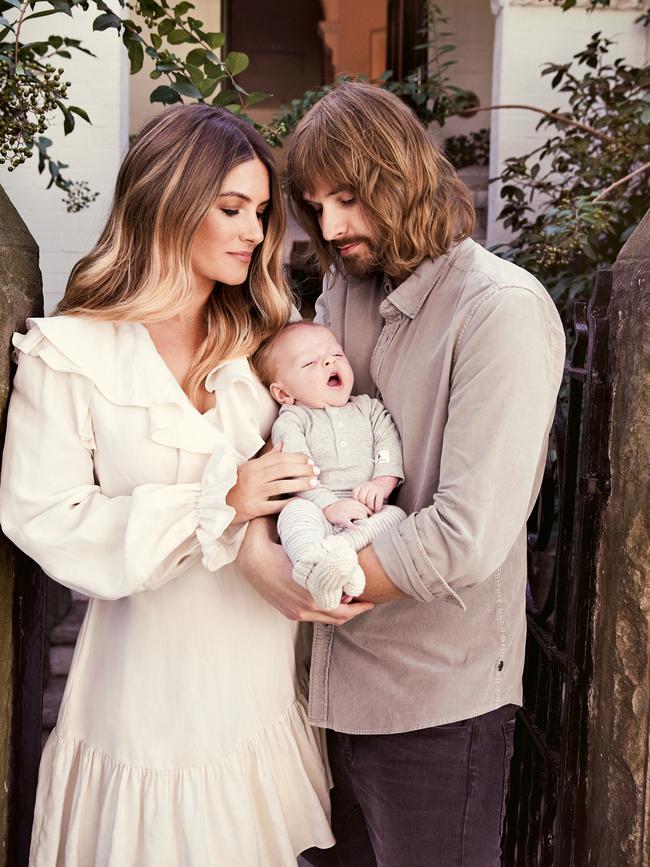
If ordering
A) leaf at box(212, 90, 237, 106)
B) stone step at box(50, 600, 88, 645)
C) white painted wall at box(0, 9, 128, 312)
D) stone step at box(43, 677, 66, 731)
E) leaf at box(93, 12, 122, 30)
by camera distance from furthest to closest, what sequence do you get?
white painted wall at box(0, 9, 128, 312) → stone step at box(50, 600, 88, 645) → stone step at box(43, 677, 66, 731) → leaf at box(212, 90, 237, 106) → leaf at box(93, 12, 122, 30)

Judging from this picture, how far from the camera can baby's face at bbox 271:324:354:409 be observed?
2086 millimetres

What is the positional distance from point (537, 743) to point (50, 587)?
9.14 feet

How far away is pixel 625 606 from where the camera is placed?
1.83 m

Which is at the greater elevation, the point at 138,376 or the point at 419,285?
the point at 419,285

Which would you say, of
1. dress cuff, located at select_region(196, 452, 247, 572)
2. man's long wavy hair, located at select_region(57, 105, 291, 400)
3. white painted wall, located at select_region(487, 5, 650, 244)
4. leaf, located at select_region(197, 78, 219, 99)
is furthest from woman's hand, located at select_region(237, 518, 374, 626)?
white painted wall, located at select_region(487, 5, 650, 244)

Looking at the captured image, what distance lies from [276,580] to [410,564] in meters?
0.29

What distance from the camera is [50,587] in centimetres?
443

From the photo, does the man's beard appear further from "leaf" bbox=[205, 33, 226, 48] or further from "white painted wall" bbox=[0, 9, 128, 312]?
"white painted wall" bbox=[0, 9, 128, 312]

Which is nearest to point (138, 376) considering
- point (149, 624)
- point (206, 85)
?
point (149, 624)

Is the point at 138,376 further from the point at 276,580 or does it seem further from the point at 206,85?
the point at 206,85

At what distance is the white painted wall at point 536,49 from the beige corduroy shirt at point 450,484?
3.72 meters

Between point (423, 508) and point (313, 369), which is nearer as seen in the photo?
point (423, 508)

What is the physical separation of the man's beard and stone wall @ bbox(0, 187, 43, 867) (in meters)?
0.69

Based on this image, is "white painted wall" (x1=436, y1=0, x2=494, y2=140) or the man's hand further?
"white painted wall" (x1=436, y1=0, x2=494, y2=140)
